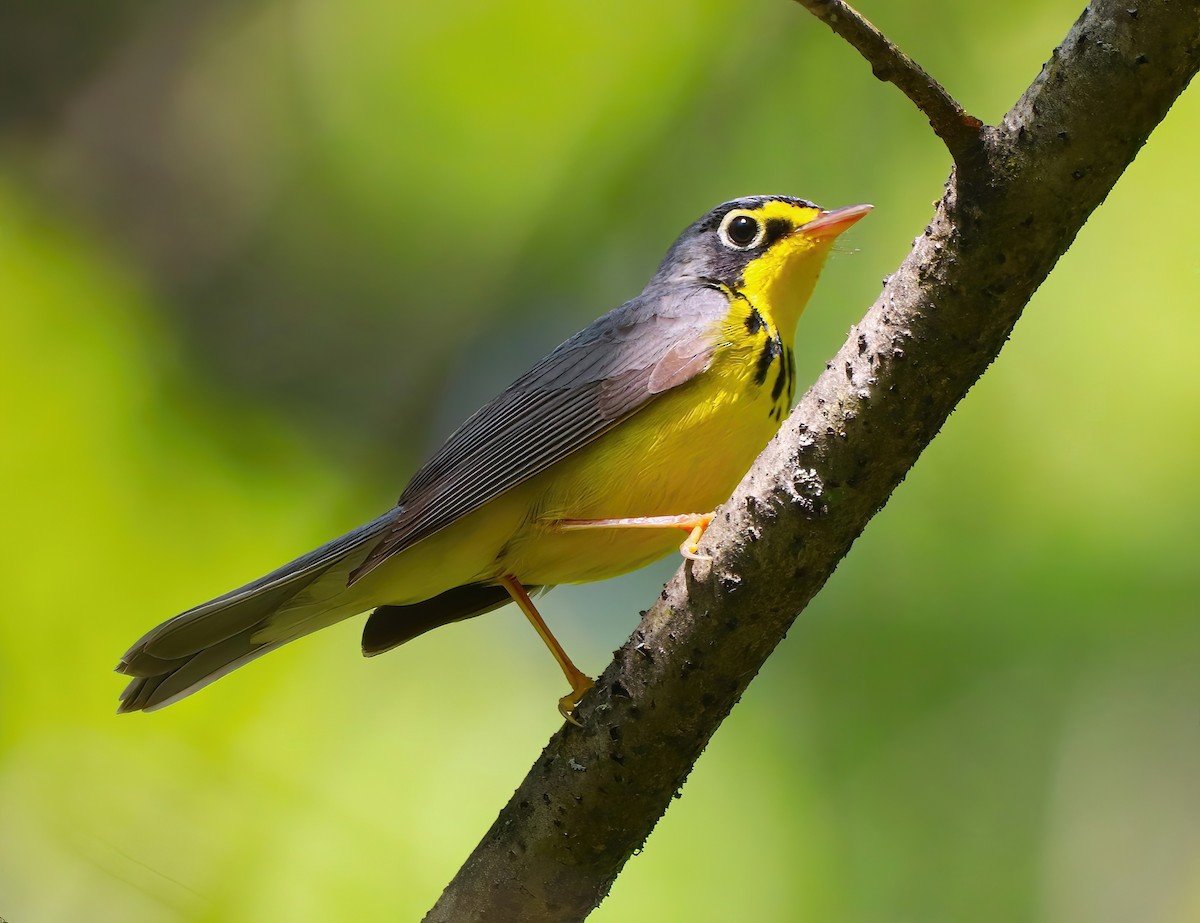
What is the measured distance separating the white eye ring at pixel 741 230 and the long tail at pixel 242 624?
1.76 meters

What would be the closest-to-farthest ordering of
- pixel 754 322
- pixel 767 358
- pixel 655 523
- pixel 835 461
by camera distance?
pixel 835 461 < pixel 655 523 < pixel 767 358 < pixel 754 322

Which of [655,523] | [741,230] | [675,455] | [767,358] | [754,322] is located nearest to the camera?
[655,523]

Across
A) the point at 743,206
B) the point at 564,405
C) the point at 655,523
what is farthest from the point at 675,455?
the point at 743,206

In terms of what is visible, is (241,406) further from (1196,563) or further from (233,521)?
(1196,563)

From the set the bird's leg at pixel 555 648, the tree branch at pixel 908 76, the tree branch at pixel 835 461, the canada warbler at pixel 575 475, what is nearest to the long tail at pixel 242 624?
the canada warbler at pixel 575 475

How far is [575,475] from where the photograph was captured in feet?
12.9

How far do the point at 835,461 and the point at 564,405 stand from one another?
1.77 metres

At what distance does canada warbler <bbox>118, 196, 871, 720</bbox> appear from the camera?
381 cm

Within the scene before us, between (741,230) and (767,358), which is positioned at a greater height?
(741,230)

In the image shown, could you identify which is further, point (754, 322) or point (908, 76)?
point (754, 322)

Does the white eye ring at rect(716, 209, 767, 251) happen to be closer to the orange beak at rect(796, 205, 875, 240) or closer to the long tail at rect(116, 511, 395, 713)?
the orange beak at rect(796, 205, 875, 240)

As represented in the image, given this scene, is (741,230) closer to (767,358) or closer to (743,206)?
(743,206)

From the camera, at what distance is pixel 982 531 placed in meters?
4.59

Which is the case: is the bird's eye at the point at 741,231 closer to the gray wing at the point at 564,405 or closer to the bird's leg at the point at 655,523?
the gray wing at the point at 564,405
